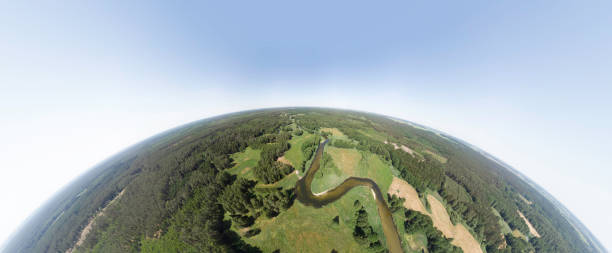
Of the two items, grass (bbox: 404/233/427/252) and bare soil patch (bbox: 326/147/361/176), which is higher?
bare soil patch (bbox: 326/147/361/176)

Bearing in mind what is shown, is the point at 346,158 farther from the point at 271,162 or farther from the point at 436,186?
the point at 436,186

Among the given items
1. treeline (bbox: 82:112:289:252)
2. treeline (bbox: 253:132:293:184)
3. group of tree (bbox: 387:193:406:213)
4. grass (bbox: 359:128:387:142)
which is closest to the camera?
treeline (bbox: 82:112:289:252)

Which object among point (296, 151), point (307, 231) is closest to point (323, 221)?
point (307, 231)

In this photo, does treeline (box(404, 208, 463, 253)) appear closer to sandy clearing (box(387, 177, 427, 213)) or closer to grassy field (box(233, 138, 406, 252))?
grassy field (box(233, 138, 406, 252))

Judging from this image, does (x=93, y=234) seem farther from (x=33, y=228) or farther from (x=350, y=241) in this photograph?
(x=350, y=241)

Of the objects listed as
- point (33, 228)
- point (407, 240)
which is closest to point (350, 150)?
point (407, 240)

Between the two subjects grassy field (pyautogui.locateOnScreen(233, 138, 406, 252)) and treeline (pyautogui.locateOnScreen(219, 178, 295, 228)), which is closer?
grassy field (pyautogui.locateOnScreen(233, 138, 406, 252))

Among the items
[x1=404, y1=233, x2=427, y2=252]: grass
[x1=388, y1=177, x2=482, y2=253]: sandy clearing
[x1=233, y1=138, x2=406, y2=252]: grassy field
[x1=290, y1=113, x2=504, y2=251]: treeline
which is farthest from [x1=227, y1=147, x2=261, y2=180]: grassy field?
[x1=388, y1=177, x2=482, y2=253]: sandy clearing

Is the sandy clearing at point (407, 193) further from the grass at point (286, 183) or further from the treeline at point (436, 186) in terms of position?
the grass at point (286, 183)
